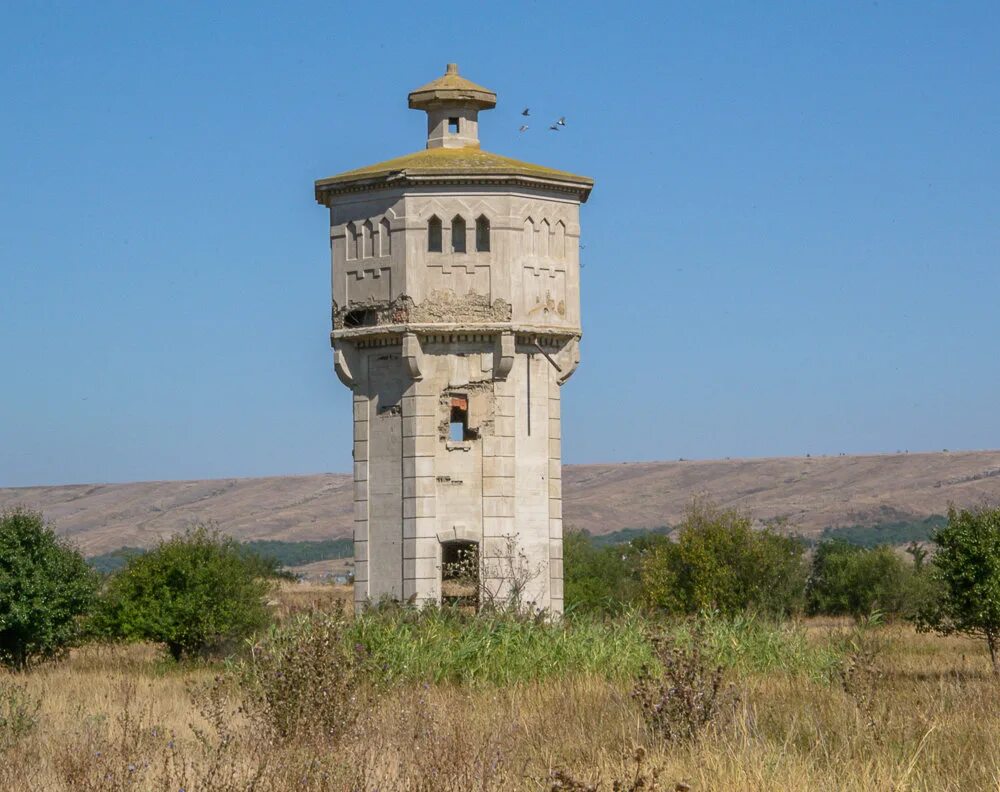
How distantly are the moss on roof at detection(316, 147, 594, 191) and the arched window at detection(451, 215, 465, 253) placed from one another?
73cm

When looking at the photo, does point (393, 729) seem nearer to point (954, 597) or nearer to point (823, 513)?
point (954, 597)

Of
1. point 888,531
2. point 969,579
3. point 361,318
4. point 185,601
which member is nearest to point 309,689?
A: point 361,318

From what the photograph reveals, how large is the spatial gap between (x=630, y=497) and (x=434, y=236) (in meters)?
119

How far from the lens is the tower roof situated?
80.4ft

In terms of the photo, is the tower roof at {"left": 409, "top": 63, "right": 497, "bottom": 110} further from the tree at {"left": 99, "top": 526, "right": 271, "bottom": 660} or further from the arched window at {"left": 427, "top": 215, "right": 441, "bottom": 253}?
the tree at {"left": 99, "top": 526, "right": 271, "bottom": 660}

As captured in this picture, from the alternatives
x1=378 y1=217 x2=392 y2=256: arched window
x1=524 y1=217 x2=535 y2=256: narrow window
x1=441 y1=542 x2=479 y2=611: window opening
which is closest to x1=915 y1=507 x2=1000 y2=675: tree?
x1=441 y1=542 x2=479 y2=611: window opening

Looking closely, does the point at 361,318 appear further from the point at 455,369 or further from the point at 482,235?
the point at 482,235

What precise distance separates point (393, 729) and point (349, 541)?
119 metres

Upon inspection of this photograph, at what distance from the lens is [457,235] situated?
23.4 metres

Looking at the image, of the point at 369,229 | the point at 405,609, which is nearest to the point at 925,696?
the point at 405,609

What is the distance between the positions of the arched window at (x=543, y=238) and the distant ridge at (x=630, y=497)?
319 ft

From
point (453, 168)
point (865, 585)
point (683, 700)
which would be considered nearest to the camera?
point (683, 700)

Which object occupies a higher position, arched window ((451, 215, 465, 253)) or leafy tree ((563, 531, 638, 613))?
arched window ((451, 215, 465, 253))

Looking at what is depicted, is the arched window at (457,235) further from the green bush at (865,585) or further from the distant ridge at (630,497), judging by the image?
the distant ridge at (630,497)
